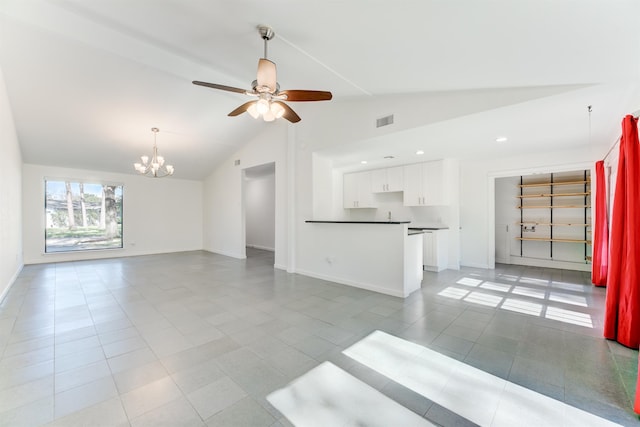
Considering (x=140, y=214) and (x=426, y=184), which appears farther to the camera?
(x=140, y=214)

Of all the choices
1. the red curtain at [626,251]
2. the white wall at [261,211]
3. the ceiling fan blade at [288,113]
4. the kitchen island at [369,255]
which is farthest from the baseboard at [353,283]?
the white wall at [261,211]

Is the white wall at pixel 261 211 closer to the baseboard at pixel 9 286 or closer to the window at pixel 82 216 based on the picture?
the window at pixel 82 216

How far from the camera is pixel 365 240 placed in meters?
4.29

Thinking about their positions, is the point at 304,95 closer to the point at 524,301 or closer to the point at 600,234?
the point at 524,301

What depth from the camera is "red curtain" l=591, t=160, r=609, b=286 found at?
417 cm

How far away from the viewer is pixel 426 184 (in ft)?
18.4

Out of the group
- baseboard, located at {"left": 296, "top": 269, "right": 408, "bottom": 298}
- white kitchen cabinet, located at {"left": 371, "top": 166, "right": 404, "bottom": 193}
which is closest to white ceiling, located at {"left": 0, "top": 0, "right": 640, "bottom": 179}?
white kitchen cabinet, located at {"left": 371, "top": 166, "right": 404, "bottom": 193}

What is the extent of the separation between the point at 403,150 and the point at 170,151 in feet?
19.0

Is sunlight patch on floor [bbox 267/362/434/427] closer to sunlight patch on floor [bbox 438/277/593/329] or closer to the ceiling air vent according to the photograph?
sunlight patch on floor [bbox 438/277/593/329]

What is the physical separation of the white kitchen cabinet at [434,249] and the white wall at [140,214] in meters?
7.56

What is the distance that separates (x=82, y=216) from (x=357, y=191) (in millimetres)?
7593

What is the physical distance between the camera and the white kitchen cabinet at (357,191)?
21.4 ft

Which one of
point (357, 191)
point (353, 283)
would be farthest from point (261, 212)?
point (353, 283)

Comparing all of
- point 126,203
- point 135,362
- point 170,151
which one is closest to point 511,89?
point 135,362
